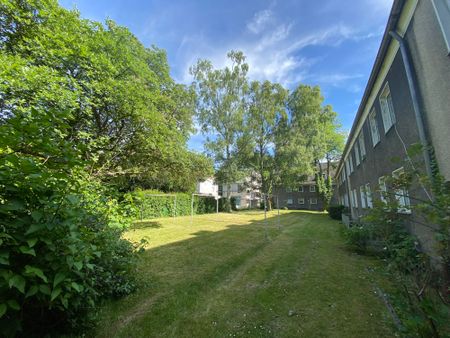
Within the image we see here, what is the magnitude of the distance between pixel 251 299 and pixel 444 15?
6387 millimetres

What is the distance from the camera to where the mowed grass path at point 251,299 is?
302cm

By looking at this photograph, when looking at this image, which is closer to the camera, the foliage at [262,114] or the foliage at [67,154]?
the foliage at [67,154]

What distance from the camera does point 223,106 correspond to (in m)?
25.7

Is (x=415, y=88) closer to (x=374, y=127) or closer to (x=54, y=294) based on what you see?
(x=374, y=127)

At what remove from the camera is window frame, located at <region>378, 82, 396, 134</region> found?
676 centimetres

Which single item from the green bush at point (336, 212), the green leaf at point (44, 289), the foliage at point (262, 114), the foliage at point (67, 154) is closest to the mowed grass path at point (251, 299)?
the foliage at point (67, 154)

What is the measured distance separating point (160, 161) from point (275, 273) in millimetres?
9733

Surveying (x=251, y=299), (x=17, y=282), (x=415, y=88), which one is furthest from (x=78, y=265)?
(x=415, y=88)

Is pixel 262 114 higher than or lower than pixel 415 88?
higher

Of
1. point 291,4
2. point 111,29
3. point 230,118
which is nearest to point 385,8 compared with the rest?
point 291,4

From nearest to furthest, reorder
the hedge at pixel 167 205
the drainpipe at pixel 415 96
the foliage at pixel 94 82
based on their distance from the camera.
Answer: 1. the drainpipe at pixel 415 96
2. the foliage at pixel 94 82
3. the hedge at pixel 167 205

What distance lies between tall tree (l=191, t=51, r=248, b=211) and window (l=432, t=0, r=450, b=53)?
73.0 ft

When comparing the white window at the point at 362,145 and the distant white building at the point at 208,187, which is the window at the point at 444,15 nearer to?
the white window at the point at 362,145

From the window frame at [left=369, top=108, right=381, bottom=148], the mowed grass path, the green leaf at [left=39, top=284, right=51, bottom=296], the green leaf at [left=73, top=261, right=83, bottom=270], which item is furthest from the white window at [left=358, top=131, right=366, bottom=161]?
the green leaf at [left=39, top=284, right=51, bottom=296]
